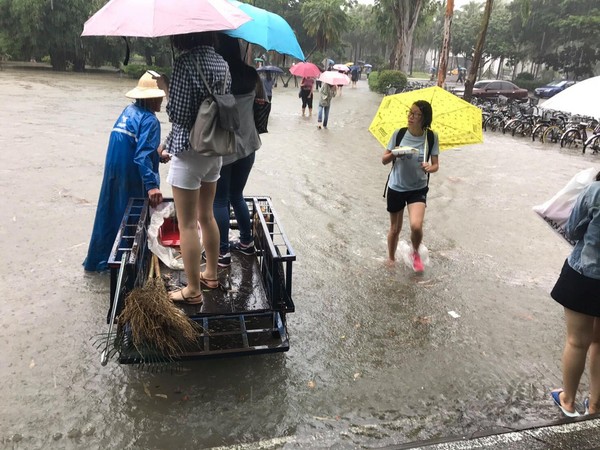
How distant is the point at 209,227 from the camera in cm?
321

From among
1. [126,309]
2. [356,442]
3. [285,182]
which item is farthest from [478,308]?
[285,182]

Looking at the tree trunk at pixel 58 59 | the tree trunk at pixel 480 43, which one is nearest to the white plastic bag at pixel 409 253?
the tree trunk at pixel 480 43

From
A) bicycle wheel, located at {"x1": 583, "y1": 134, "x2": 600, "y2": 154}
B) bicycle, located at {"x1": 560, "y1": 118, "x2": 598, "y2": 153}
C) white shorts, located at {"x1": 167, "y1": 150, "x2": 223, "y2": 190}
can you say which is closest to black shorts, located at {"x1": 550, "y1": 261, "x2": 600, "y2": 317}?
white shorts, located at {"x1": 167, "y1": 150, "x2": 223, "y2": 190}

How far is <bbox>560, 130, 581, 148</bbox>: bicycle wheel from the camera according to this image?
13953 millimetres

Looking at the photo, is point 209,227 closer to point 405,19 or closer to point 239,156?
point 239,156

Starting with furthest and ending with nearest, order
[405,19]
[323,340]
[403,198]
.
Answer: [405,19] → [403,198] → [323,340]

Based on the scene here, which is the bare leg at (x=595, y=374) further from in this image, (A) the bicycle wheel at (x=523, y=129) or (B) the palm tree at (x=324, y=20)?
(B) the palm tree at (x=324, y=20)

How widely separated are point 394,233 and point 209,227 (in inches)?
98.3

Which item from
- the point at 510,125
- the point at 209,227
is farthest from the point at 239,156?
the point at 510,125

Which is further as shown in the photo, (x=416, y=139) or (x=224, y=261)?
(x=416, y=139)

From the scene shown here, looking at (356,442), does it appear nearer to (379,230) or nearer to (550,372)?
(550,372)

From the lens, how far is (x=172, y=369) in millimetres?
3162

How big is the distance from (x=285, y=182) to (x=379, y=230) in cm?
243

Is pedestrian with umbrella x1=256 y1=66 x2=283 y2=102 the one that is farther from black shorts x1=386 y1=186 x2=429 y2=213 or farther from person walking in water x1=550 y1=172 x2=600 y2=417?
person walking in water x1=550 y1=172 x2=600 y2=417
